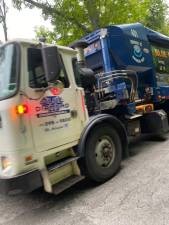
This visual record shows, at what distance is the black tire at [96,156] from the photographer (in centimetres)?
428

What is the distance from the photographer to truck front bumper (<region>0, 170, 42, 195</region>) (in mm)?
3332

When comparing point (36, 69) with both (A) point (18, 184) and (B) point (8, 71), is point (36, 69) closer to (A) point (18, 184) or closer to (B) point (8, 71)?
(B) point (8, 71)

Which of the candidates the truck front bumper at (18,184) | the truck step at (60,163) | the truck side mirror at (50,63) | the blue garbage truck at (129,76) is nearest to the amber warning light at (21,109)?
the truck side mirror at (50,63)

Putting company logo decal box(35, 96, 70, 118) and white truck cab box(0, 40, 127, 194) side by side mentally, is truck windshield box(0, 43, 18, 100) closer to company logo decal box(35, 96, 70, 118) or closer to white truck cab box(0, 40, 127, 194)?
white truck cab box(0, 40, 127, 194)

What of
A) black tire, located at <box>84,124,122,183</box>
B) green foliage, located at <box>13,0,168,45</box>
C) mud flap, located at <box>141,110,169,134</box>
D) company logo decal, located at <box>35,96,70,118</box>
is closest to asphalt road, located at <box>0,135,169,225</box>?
black tire, located at <box>84,124,122,183</box>

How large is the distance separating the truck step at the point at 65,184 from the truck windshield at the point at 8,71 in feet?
4.76

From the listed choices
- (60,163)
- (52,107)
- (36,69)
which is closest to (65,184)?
(60,163)

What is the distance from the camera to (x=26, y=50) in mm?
3699

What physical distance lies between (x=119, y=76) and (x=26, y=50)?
98.8 inches

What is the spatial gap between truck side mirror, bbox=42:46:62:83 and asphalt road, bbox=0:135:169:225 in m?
1.78

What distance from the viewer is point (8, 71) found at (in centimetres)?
357

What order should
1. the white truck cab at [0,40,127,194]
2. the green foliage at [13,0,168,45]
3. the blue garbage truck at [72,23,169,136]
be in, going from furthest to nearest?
the green foliage at [13,0,168,45] < the blue garbage truck at [72,23,169,136] < the white truck cab at [0,40,127,194]

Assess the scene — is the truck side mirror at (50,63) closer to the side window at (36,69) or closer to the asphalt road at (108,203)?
the side window at (36,69)

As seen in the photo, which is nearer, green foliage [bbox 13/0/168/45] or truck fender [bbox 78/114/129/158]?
truck fender [bbox 78/114/129/158]
